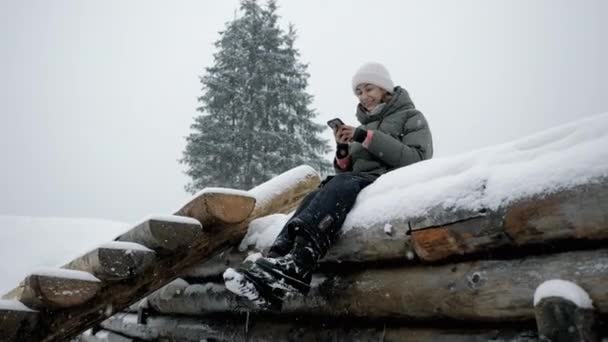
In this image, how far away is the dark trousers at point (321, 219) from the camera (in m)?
2.78

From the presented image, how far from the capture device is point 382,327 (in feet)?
9.00

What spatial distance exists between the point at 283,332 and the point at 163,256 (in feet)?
3.35

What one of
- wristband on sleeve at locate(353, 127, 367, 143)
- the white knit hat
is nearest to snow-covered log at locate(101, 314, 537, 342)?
wristband on sleeve at locate(353, 127, 367, 143)

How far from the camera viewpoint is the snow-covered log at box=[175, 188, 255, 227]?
126 inches

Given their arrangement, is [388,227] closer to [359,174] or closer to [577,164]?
[359,174]

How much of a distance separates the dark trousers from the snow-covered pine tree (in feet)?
43.6

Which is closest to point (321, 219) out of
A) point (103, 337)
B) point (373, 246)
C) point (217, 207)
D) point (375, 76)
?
point (373, 246)

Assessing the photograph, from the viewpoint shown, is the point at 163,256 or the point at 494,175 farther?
the point at 163,256

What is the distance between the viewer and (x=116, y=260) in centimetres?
296

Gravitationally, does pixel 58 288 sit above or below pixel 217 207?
below

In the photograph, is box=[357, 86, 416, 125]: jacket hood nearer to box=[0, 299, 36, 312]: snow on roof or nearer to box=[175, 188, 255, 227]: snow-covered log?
box=[175, 188, 255, 227]: snow-covered log

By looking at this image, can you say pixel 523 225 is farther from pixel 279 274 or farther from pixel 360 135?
pixel 360 135

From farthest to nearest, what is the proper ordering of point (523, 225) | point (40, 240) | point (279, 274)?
point (40, 240) → point (279, 274) → point (523, 225)

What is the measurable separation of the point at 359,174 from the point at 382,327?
1060mm
